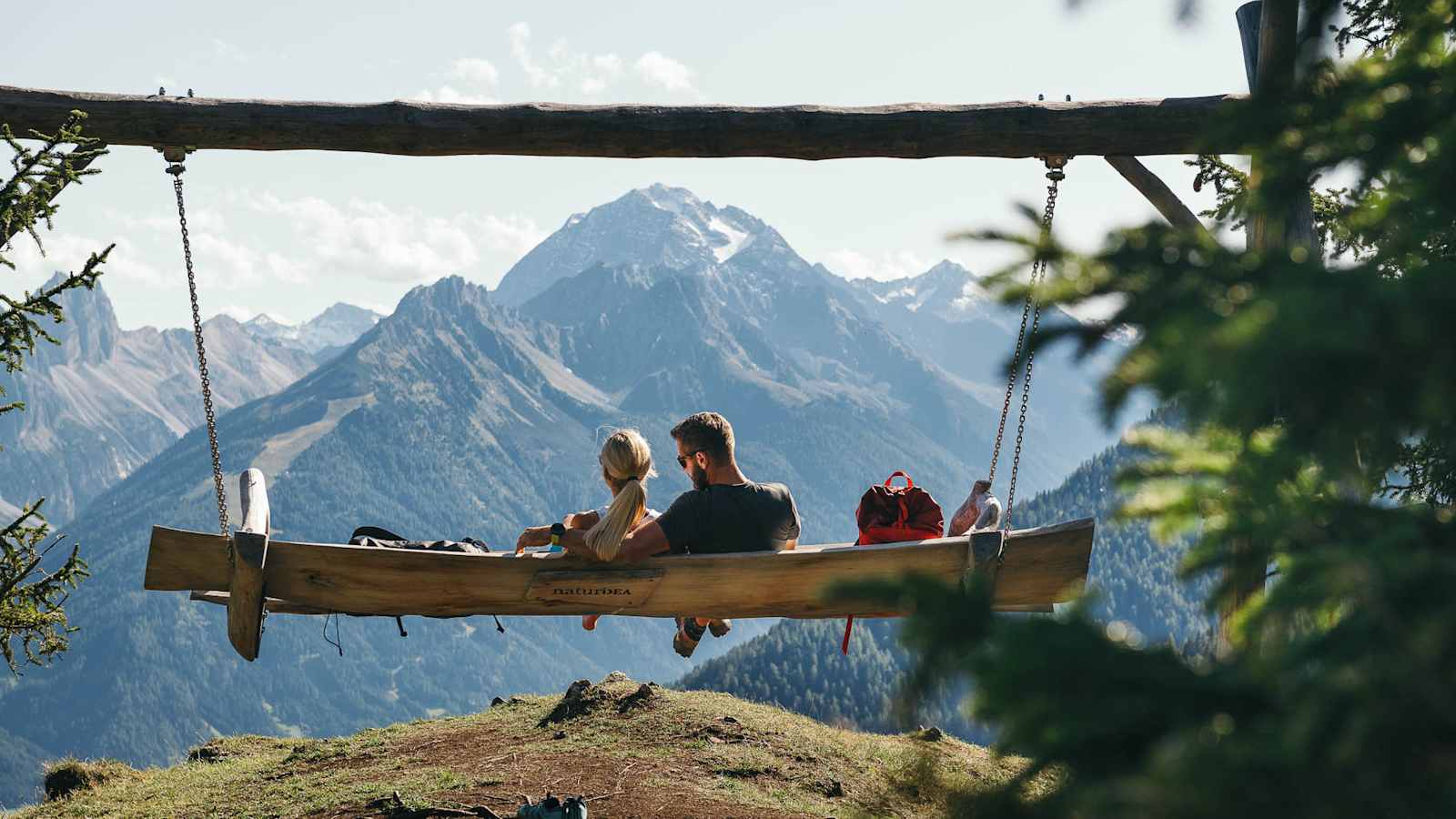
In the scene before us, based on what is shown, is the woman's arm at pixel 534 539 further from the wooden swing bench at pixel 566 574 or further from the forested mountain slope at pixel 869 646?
the forested mountain slope at pixel 869 646

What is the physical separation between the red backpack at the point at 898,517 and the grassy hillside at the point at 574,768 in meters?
1.32

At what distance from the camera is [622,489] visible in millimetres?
6105

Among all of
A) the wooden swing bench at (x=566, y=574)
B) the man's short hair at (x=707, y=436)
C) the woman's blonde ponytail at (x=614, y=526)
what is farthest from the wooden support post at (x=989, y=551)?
the woman's blonde ponytail at (x=614, y=526)

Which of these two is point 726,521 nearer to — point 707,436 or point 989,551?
point 707,436

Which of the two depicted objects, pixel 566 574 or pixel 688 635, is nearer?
pixel 566 574

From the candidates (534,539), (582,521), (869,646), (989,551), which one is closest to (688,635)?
(582,521)

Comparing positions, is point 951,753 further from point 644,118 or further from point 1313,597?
point 1313,597

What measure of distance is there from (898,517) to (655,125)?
8.13 feet

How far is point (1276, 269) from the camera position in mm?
1979

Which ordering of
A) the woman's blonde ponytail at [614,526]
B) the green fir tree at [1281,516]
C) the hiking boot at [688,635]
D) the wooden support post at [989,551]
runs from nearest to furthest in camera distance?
the green fir tree at [1281,516] → the wooden support post at [989,551] → the woman's blonde ponytail at [614,526] → the hiking boot at [688,635]

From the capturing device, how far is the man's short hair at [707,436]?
20.9 ft

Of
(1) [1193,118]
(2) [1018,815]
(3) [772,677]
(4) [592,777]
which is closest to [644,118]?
(1) [1193,118]

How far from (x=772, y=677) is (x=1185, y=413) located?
99366 mm

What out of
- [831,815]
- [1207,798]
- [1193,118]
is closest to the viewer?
[1207,798]
